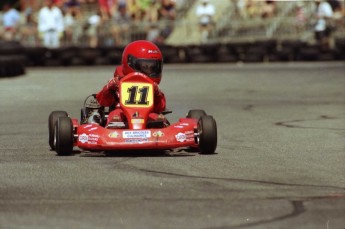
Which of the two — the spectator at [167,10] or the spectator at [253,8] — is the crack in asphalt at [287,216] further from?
the spectator at [167,10]

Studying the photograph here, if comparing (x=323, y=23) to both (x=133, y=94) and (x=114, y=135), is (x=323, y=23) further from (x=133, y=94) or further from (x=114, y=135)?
(x=114, y=135)

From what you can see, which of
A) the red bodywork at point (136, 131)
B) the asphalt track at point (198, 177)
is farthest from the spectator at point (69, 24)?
the red bodywork at point (136, 131)

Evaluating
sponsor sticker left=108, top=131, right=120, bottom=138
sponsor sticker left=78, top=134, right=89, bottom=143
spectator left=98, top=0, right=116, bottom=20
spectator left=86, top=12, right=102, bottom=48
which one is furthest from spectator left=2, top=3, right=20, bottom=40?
sponsor sticker left=108, top=131, right=120, bottom=138

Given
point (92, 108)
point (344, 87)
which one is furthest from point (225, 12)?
point (92, 108)

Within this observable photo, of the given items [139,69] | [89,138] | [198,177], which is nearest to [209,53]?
[139,69]

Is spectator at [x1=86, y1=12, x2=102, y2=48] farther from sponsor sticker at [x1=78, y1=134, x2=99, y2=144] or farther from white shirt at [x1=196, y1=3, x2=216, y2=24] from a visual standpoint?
sponsor sticker at [x1=78, y1=134, x2=99, y2=144]

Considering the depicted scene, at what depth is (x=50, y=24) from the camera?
25141 mm

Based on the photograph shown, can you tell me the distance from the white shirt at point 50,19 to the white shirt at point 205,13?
10.9 ft

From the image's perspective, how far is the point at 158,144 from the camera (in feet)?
26.5

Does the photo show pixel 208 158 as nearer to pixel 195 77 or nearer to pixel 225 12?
pixel 195 77

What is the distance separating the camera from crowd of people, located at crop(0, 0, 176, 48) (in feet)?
83.4

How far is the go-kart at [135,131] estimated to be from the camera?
807 centimetres

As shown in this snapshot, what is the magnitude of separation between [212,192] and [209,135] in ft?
6.27

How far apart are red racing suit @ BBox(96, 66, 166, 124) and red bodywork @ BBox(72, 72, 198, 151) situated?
14cm
